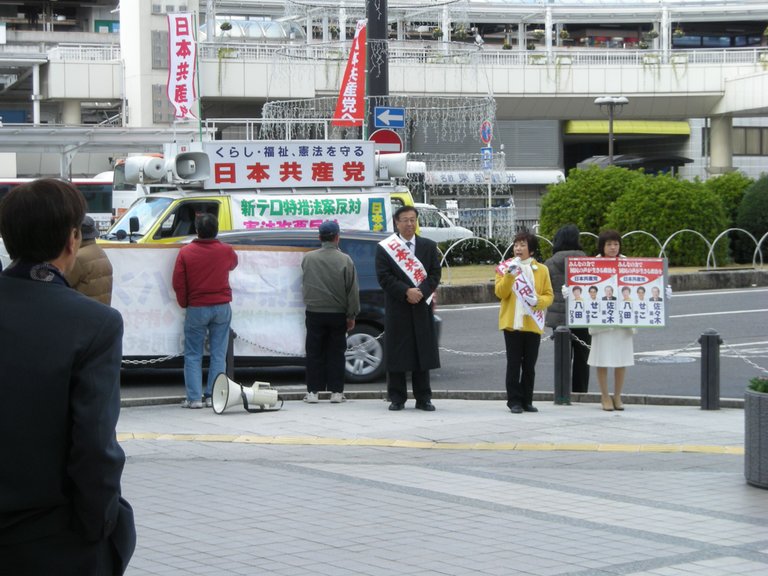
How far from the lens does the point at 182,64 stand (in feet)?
137

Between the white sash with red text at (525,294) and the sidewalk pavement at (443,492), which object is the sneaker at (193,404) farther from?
the white sash with red text at (525,294)

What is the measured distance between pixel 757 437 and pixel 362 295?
6.45 meters

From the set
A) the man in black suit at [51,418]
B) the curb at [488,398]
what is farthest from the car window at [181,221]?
the man in black suit at [51,418]

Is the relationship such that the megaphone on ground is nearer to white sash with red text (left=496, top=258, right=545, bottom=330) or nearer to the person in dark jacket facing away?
white sash with red text (left=496, top=258, right=545, bottom=330)

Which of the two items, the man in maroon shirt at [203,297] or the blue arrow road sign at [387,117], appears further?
the blue arrow road sign at [387,117]

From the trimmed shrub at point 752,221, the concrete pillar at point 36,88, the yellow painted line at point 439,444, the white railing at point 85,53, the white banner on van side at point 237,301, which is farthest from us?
the white railing at point 85,53

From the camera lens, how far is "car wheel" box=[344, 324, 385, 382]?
548 inches

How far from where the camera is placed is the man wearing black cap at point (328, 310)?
12211 mm

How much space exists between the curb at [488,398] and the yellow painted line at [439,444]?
1.99 m

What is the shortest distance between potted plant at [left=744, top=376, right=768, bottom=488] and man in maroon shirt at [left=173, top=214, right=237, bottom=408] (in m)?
5.45

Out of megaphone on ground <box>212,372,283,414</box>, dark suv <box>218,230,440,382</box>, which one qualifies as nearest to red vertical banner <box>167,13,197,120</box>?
dark suv <box>218,230,440,382</box>

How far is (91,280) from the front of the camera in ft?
30.5

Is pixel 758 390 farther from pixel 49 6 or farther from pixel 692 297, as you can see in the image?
pixel 49 6

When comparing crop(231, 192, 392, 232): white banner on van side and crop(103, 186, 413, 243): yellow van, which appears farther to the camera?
crop(231, 192, 392, 232): white banner on van side
